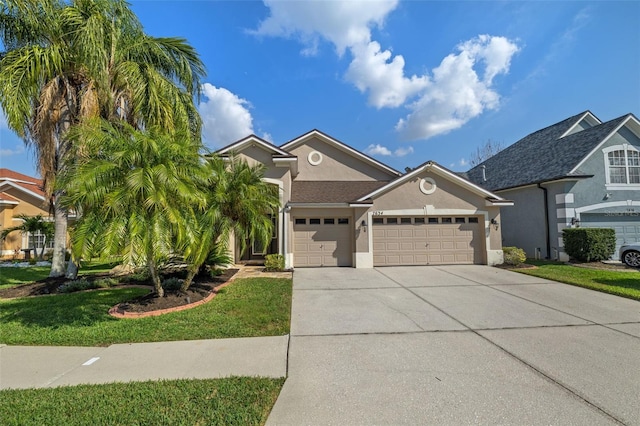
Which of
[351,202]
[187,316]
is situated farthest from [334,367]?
[351,202]

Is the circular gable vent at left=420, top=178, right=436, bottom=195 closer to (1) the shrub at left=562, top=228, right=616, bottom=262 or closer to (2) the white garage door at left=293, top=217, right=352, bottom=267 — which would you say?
(2) the white garage door at left=293, top=217, right=352, bottom=267

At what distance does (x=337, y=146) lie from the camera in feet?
56.0

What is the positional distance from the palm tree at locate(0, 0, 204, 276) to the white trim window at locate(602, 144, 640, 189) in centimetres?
1938

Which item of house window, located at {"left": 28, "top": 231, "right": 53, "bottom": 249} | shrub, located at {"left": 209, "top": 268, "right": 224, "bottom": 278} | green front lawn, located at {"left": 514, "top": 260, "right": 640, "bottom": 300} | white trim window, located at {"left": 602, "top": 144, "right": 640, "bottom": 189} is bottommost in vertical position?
green front lawn, located at {"left": 514, "top": 260, "right": 640, "bottom": 300}

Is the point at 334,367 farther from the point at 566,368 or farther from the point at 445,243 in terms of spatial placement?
the point at 445,243

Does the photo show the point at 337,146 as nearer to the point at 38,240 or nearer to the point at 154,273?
the point at 154,273

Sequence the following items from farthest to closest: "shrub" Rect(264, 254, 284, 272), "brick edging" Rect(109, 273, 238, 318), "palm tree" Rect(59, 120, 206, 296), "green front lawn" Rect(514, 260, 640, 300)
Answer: "shrub" Rect(264, 254, 284, 272) < "green front lawn" Rect(514, 260, 640, 300) < "brick edging" Rect(109, 273, 238, 318) < "palm tree" Rect(59, 120, 206, 296)

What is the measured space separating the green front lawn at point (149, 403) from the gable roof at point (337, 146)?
14.2 meters

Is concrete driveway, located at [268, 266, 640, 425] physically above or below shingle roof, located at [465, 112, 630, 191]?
below

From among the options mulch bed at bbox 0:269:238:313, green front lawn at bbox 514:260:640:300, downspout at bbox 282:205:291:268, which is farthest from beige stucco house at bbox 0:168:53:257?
green front lawn at bbox 514:260:640:300

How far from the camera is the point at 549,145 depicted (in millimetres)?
18547

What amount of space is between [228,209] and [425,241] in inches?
367

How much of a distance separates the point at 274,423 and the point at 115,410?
1689 mm

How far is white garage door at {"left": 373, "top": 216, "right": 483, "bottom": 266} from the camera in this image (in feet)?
45.1
